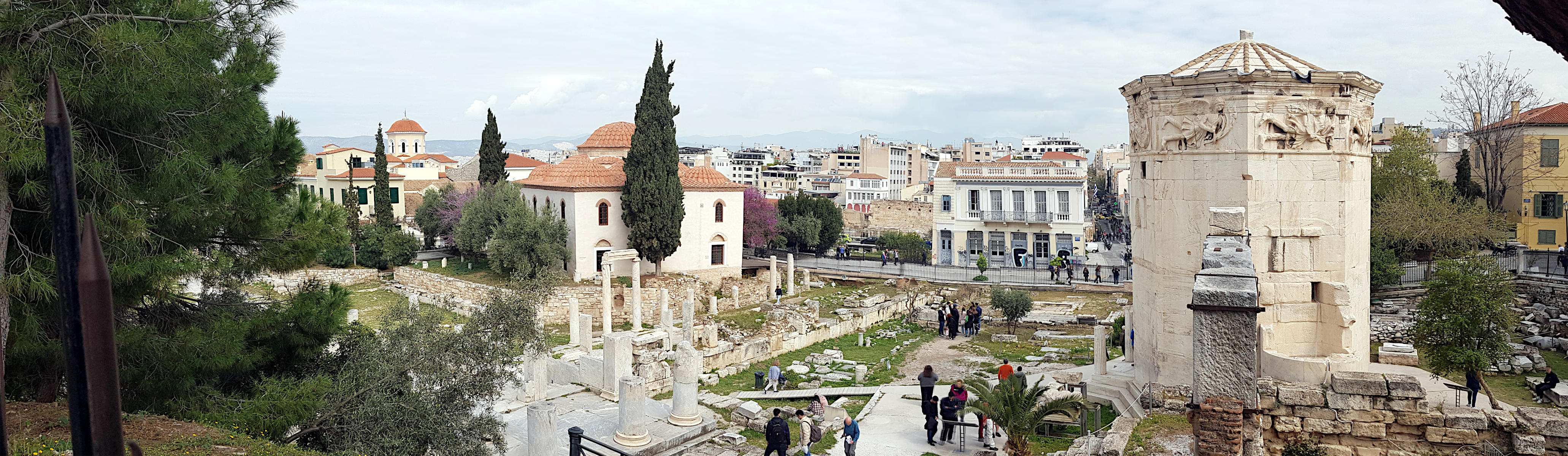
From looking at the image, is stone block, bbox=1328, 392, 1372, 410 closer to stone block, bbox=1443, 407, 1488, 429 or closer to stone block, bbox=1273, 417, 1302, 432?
stone block, bbox=1273, 417, 1302, 432

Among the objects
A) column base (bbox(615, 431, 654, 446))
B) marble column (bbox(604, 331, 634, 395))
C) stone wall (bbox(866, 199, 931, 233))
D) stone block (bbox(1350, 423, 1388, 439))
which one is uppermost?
stone wall (bbox(866, 199, 931, 233))

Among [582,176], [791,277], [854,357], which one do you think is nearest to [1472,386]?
[854,357]

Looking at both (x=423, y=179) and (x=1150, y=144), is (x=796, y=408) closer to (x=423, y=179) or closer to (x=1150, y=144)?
→ (x=1150, y=144)

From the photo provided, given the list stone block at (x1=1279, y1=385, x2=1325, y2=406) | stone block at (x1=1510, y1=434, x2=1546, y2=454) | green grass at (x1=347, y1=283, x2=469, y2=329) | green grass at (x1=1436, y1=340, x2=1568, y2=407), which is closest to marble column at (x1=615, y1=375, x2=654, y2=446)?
stone block at (x1=1279, y1=385, x2=1325, y2=406)

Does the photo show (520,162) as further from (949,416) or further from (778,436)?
(949,416)

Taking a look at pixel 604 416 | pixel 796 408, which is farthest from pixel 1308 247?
pixel 604 416

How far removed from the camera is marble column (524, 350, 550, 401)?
48.4ft

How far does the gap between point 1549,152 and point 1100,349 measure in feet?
72.5

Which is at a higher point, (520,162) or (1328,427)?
(520,162)

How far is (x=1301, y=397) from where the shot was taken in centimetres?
764

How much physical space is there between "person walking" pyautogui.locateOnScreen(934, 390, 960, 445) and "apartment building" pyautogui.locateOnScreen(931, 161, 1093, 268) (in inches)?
988

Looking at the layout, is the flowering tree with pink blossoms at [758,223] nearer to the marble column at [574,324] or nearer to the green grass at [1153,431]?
the marble column at [574,324]

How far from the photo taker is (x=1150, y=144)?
11164 mm

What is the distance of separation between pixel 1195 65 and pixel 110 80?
11.2m
